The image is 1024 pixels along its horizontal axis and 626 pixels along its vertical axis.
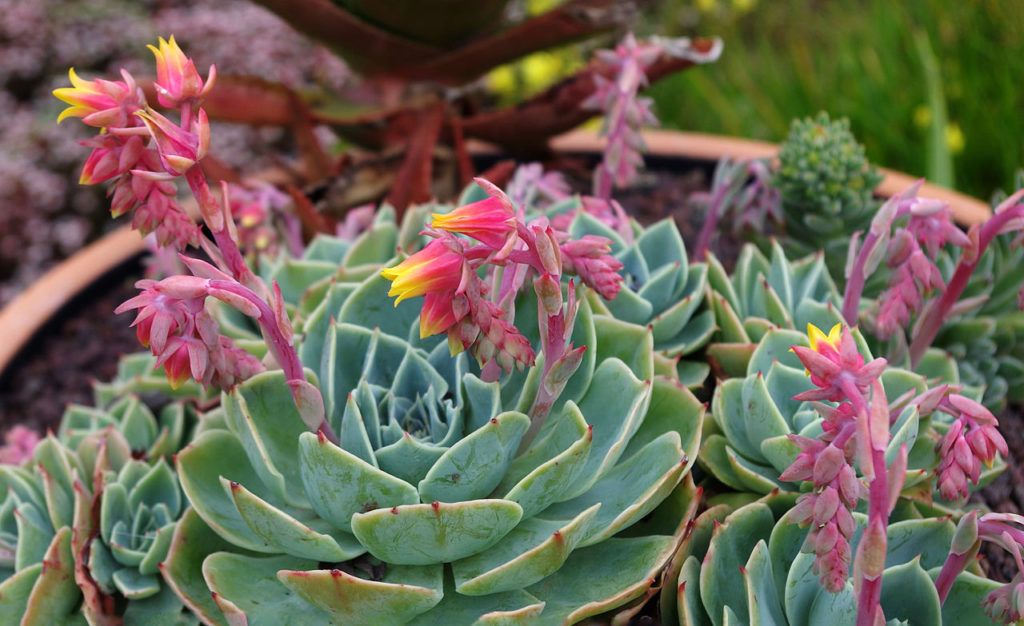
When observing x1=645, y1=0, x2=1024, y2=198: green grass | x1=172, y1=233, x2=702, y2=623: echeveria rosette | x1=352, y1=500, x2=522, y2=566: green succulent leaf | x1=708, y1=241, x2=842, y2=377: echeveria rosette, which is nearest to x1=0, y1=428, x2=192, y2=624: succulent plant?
x1=172, y1=233, x2=702, y2=623: echeveria rosette

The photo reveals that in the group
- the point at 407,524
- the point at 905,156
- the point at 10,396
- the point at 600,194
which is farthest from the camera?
the point at 905,156

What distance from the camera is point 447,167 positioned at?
5.25 feet

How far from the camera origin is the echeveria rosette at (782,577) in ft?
2.54

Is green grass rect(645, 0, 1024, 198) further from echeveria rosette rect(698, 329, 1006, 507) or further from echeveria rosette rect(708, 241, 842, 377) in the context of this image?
echeveria rosette rect(698, 329, 1006, 507)

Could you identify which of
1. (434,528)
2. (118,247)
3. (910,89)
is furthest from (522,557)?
(910,89)

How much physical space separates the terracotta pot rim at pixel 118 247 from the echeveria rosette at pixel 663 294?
44cm

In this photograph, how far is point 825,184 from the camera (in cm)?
120

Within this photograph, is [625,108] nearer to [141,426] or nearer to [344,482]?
[344,482]

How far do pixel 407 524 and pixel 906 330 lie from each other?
742 mm

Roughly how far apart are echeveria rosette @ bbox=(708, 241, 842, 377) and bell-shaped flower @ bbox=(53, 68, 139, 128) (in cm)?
67

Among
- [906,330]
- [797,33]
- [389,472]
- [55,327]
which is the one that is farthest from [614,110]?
[797,33]

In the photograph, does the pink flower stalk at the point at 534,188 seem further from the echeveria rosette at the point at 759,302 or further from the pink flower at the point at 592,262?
the pink flower at the point at 592,262

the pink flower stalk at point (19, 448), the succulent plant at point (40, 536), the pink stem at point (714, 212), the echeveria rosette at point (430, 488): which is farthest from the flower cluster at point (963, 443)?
the pink flower stalk at point (19, 448)

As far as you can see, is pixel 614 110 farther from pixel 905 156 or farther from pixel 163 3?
pixel 163 3
